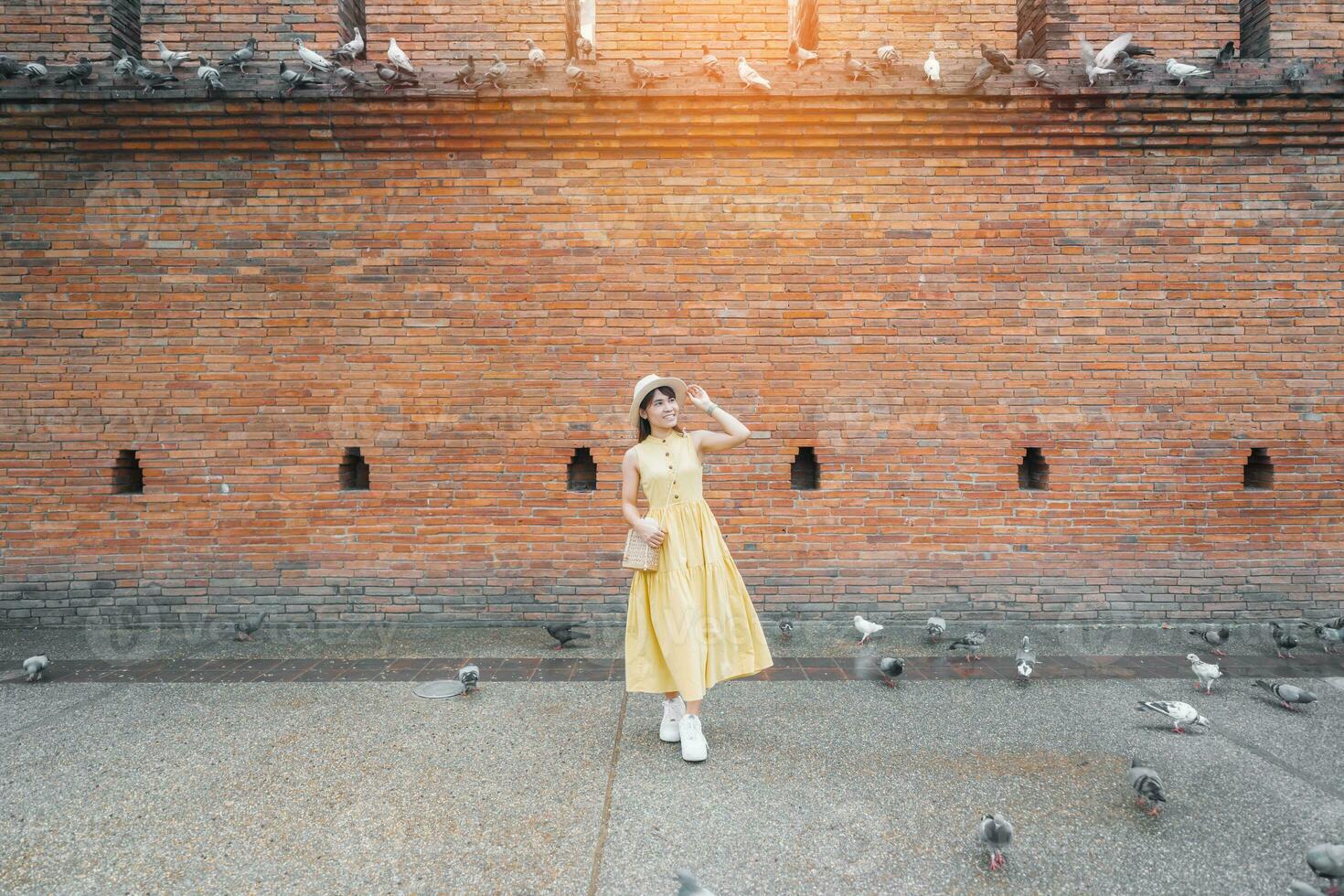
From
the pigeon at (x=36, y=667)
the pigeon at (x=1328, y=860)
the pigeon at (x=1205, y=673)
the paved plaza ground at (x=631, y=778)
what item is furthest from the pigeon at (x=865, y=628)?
the pigeon at (x=36, y=667)

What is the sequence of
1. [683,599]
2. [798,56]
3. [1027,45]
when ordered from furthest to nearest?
[1027,45], [798,56], [683,599]

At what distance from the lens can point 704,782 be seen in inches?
122

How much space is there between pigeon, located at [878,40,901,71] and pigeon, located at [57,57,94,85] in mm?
6569

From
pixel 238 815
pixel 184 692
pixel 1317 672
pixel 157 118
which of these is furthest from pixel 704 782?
pixel 157 118

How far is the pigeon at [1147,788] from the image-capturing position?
9.05ft

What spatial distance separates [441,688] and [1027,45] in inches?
307

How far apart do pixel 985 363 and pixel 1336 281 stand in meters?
3.20

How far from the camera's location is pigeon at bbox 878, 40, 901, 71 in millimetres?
5141

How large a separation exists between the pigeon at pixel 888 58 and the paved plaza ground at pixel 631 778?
493 cm

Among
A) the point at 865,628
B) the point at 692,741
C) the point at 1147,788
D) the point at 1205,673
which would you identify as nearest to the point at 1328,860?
the point at 1147,788

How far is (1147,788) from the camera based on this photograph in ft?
9.11

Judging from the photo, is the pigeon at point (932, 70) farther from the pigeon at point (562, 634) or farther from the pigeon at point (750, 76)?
the pigeon at point (562, 634)

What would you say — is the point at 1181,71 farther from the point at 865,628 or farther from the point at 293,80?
the point at 293,80

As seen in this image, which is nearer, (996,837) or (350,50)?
(996,837)
